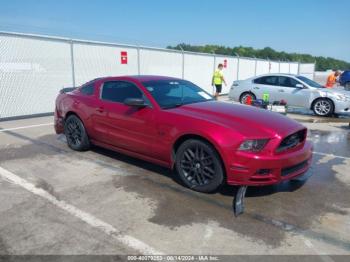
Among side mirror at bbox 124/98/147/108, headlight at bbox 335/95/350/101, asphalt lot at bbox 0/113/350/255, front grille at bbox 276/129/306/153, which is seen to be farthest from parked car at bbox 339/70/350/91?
side mirror at bbox 124/98/147/108

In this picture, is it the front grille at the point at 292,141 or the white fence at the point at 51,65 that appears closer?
the front grille at the point at 292,141

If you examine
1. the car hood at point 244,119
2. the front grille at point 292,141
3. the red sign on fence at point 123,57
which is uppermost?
the red sign on fence at point 123,57

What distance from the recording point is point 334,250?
3.18 meters

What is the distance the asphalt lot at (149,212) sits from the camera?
10.6 ft

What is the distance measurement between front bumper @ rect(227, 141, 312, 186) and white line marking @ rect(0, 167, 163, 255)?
1448 millimetres

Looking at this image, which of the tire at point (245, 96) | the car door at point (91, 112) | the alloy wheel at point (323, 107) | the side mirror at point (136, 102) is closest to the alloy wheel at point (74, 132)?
the car door at point (91, 112)

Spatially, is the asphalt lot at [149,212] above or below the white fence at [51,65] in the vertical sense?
below

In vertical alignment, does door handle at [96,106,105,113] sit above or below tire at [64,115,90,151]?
above

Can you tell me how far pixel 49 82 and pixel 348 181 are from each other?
983 centimetres

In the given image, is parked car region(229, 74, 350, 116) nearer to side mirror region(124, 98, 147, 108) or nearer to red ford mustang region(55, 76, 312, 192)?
red ford mustang region(55, 76, 312, 192)

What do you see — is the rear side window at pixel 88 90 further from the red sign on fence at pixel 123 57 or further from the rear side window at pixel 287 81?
the rear side window at pixel 287 81

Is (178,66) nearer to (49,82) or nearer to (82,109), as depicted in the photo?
(49,82)

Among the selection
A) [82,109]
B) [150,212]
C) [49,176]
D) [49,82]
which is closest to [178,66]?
Answer: [49,82]

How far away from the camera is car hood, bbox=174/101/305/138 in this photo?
4164 millimetres
